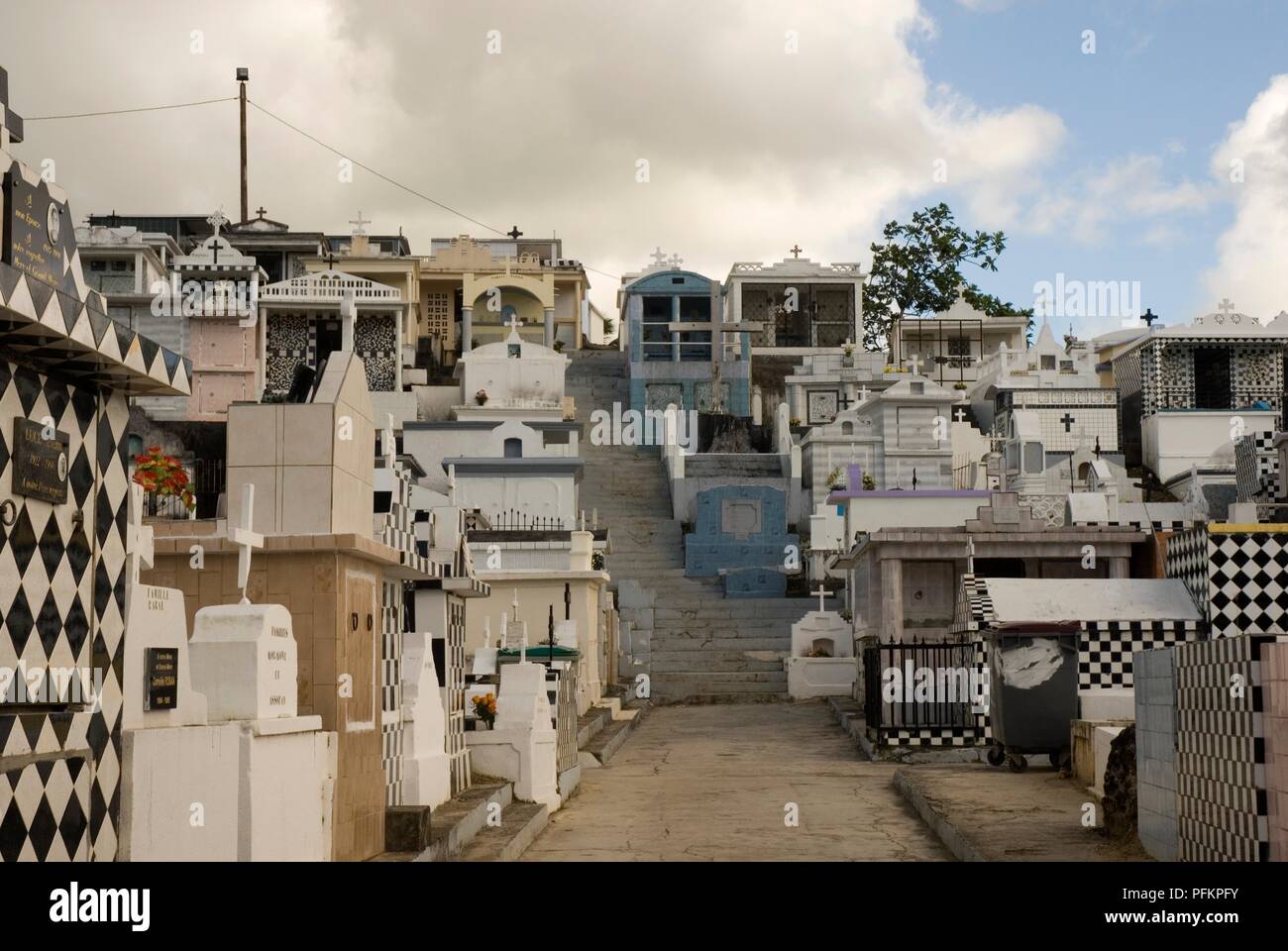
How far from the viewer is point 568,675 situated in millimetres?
24438

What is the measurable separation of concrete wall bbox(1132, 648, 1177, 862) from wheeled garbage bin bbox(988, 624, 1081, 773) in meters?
7.25

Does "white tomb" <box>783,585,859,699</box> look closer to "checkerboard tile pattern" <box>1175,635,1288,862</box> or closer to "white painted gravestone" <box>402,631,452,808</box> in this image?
"white painted gravestone" <box>402,631,452,808</box>

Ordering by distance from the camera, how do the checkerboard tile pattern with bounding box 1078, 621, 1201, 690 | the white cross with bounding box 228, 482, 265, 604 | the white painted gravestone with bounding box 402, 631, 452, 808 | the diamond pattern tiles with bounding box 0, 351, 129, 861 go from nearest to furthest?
the diamond pattern tiles with bounding box 0, 351, 129, 861 → the white cross with bounding box 228, 482, 265, 604 → the white painted gravestone with bounding box 402, 631, 452, 808 → the checkerboard tile pattern with bounding box 1078, 621, 1201, 690

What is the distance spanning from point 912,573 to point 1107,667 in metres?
9.55

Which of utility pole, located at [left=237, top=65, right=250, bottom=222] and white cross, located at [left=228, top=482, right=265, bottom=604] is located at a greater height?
utility pole, located at [left=237, top=65, right=250, bottom=222]

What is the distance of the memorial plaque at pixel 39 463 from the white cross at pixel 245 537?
2.17 m

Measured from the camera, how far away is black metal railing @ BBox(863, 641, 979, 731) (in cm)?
2452

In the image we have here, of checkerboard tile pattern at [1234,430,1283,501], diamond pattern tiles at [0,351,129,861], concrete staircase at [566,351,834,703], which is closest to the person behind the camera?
diamond pattern tiles at [0,351,129,861]

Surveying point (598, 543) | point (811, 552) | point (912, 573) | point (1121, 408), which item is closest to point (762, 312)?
point (1121, 408)

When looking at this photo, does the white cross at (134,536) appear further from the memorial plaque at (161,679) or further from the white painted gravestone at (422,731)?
the white painted gravestone at (422,731)

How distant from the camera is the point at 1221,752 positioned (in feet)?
34.9

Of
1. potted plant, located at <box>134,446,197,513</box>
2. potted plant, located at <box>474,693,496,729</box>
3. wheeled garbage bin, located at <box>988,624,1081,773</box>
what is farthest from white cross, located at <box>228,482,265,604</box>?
wheeled garbage bin, located at <box>988,624,1081,773</box>

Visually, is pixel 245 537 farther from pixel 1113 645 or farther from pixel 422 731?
pixel 1113 645

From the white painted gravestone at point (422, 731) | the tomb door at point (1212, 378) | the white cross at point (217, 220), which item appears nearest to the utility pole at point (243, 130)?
the white cross at point (217, 220)
